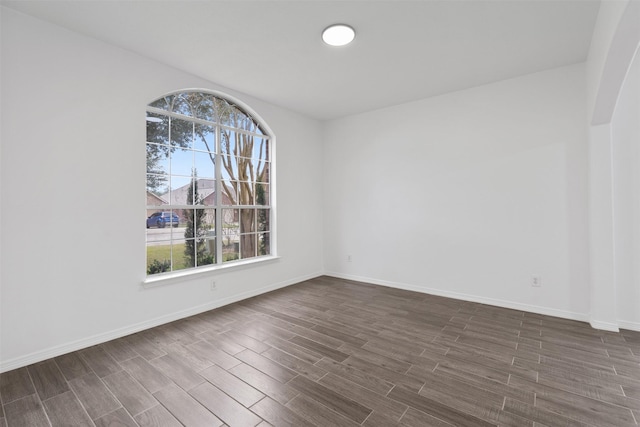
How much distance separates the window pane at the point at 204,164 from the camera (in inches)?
145

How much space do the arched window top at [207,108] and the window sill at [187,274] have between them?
186 centimetres

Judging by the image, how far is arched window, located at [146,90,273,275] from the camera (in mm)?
3322

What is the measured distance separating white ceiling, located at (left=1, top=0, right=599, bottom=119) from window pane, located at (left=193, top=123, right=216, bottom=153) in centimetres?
61

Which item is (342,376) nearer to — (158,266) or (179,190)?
(158,266)

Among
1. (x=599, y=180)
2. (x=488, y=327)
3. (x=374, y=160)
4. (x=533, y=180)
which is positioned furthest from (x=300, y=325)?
(x=599, y=180)

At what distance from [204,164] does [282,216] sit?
148 cm

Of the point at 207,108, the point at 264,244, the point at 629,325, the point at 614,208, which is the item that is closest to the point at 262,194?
the point at 264,244

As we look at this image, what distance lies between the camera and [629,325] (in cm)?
296

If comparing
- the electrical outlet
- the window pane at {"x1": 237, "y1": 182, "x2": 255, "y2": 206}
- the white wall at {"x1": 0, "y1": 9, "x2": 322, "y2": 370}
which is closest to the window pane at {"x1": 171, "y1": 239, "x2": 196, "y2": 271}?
the white wall at {"x1": 0, "y1": 9, "x2": 322, "y2": 370}

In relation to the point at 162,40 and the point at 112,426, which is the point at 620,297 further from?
the point at 162,40

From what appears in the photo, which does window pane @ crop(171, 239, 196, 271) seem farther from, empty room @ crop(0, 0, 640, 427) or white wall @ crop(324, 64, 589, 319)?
white wall @ crop(324, 64, 589, 319)

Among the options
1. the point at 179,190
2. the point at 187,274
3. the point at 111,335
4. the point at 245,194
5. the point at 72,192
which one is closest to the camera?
the point at 72,192

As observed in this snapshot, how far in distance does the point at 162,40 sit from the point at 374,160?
3.28 metres

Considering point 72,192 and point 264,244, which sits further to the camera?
point 264,244
